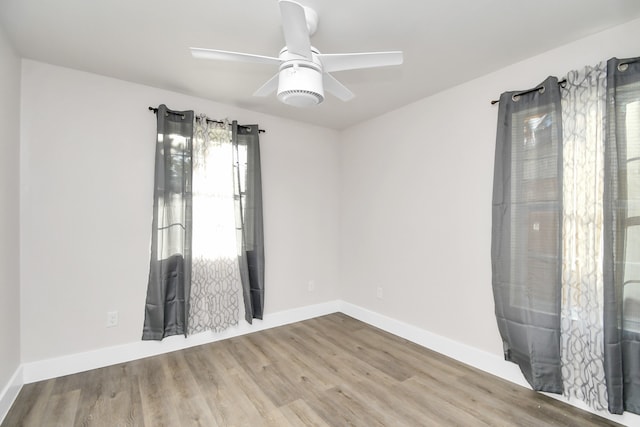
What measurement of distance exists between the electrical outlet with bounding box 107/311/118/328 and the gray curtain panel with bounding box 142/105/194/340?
0.74 ft

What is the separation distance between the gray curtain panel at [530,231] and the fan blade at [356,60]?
4.07 ft

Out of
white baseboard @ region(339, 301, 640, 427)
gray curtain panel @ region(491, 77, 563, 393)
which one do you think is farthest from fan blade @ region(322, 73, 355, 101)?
white baseboard @ region(339, 301, 640, 427)

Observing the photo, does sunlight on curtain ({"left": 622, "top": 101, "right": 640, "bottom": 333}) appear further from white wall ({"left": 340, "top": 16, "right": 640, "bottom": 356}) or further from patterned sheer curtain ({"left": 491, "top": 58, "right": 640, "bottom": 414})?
white wall ({"left": 340, "top": 16, "right": 640, "bottom": 356})

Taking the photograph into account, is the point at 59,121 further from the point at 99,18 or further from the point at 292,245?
the point at 292,245

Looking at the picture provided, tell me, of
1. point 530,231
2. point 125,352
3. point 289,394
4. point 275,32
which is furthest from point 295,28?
point 125,352

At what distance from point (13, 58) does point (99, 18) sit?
882mm

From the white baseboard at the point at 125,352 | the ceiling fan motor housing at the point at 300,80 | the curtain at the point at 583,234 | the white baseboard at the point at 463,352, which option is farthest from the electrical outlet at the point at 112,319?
the curtain at the point at 583,234

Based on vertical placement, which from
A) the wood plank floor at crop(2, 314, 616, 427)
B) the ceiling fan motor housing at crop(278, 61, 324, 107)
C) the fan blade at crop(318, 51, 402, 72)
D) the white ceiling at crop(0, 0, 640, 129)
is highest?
the white ceiling at crop(0, 0, 640, 129)

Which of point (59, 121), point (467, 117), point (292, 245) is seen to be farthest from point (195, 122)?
point (467, 117)

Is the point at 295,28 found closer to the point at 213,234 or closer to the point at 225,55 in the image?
the point at 225,55

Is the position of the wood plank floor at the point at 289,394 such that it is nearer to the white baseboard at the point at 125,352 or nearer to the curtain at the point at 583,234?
the white baseboard at the point at 125,352

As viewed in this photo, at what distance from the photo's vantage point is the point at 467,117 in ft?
8.77

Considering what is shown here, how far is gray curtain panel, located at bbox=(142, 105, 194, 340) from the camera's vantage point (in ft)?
8.91

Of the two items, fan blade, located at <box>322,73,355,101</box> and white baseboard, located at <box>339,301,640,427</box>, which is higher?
fan blade, located at <box>322,73,355,101</box>
